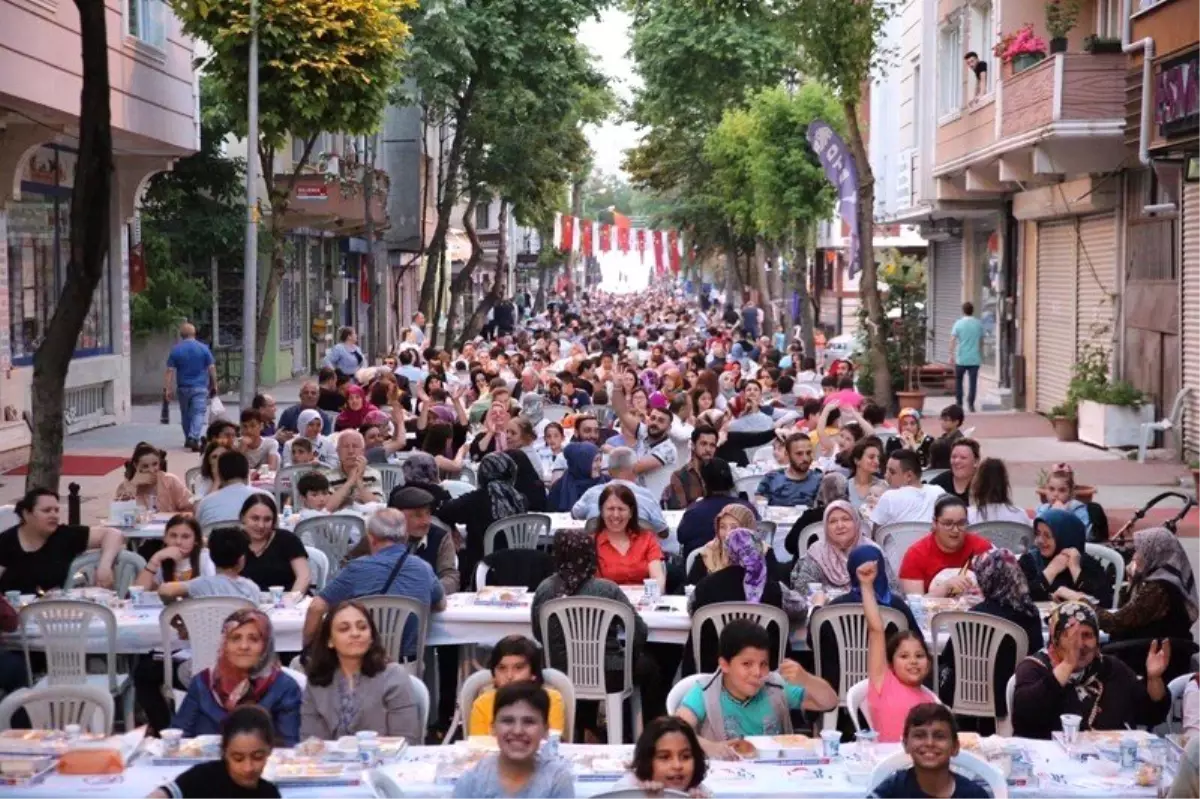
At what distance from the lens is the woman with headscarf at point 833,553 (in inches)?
431

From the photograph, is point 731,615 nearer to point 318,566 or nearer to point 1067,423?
point 318,566

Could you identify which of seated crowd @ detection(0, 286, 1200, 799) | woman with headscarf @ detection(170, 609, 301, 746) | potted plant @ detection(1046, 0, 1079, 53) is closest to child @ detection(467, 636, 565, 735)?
seated crowd @ detection(0, 286, 1200, 799)

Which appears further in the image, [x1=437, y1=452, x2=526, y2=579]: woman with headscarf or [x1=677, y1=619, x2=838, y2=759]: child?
[x1=437, y1=452, x2=526, y2=579]: woman with headscarf

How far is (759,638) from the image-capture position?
8.22 m

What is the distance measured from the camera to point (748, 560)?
1027 cm

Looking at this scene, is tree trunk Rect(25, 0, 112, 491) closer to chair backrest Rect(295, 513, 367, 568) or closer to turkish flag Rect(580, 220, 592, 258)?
chair backrest Rect(295, 513, 367, 568)

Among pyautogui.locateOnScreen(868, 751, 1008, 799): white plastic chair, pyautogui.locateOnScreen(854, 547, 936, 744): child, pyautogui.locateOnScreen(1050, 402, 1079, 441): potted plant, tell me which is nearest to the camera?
pyautogui.locateOnScreen(868, 751, 1008, 799): white plastic chair

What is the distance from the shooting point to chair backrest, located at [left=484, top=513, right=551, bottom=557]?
44.2 ft

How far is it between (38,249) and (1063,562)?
1832cm

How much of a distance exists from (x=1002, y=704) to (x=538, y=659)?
2.75 m

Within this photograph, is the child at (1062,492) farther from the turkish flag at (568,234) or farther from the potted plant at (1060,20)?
the turkish flag at (568,234)

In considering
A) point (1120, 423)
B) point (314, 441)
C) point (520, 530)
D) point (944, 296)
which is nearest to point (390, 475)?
point (314, 441)

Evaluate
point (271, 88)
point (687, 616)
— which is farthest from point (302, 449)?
point (271, 88)

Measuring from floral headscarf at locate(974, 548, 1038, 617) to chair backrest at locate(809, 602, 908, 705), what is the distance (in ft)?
2.10
